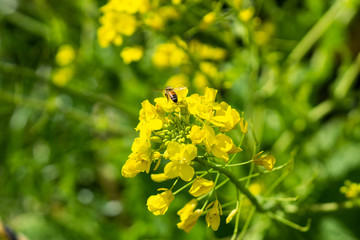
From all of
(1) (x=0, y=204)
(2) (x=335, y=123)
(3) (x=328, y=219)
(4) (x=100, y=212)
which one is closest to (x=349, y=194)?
(3) (x=328, y=219)

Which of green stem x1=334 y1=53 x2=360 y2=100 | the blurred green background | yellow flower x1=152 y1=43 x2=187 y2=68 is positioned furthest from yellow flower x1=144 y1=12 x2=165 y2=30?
green stem x1=334 y1=53 x2=360 y2=100

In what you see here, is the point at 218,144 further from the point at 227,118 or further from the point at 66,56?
the point at 66,56

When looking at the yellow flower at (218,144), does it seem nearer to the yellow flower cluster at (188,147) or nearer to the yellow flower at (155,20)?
the yellow flower cluster at (188,147)

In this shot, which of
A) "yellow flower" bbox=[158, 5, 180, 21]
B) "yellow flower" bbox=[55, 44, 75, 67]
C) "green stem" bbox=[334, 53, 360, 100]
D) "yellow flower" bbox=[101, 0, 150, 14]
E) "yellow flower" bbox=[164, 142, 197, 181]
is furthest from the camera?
"yellow flower" bbox=[55, 44, 75, 67]

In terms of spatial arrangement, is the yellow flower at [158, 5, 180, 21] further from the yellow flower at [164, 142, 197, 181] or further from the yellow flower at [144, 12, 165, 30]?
the yellow flower at [164, 142, 197, 181]

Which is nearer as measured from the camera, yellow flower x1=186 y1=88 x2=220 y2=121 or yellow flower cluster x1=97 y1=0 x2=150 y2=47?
yellow flower x1=186 y1=88 x2=220 y2=121

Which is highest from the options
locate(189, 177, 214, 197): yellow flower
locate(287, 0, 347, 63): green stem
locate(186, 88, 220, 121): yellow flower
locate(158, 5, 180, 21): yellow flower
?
locate(186, 88, 220, 121): yellow flower

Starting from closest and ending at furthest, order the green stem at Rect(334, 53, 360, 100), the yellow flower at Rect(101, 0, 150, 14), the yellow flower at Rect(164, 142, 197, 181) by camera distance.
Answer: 1. the yellow flower at Rect(164, 142, 197, 181)
2. the yellow flower at Rect(101, 0, 150, 14)
3. the green stem at Rect(334, 53, 360, 100)

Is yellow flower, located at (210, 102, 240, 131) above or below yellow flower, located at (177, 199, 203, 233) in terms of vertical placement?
above
